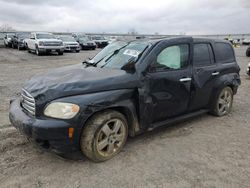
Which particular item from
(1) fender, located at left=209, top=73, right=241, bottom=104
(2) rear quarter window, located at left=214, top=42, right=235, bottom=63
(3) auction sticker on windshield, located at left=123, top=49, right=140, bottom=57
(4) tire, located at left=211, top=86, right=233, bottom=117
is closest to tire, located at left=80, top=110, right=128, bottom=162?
(3) auction sticker on windshield, located at left=123, top=49, right=140, bottom=57

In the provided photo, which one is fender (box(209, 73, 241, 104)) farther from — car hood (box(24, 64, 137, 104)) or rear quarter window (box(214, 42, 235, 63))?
car hood (box(24, 64, 137, 104))

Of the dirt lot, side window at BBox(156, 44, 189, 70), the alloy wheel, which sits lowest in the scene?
the dirt lot

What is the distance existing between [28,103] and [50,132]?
0.67 meters

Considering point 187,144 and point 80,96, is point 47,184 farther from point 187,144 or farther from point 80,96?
point 187,144

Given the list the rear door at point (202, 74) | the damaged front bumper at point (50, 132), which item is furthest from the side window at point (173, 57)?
the damaged front bumper at point (50, 132)

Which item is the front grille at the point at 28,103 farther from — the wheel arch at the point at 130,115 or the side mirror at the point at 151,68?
the side mirror at the point at 151,68

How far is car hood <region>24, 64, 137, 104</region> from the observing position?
128 inches

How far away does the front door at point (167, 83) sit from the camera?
3.86 metres

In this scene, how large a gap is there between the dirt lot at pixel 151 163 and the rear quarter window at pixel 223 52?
4.90 ft

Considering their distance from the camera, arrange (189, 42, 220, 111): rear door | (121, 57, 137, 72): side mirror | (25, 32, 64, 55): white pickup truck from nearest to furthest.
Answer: (121, 57, 137, 72): side mirror
(189, 42, 220, 111): rear door
(25, 32, 64, 55): white pickup truck

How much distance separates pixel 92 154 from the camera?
135 inches

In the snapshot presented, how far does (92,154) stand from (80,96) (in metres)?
0.81

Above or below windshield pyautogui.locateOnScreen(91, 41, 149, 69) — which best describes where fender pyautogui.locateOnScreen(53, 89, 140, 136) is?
below

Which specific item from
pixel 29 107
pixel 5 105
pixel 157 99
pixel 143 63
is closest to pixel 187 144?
pixel 157 99
